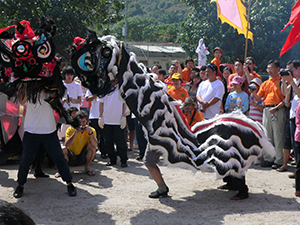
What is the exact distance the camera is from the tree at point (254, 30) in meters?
19.8

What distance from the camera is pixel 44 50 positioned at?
4.34 m

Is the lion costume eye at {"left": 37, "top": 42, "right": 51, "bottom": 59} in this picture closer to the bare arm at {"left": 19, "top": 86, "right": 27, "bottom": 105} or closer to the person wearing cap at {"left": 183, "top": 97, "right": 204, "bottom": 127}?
the bare arm at {"left": 19, "top": 86, "right": 27, "bottom": 105}

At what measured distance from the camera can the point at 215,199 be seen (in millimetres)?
4750

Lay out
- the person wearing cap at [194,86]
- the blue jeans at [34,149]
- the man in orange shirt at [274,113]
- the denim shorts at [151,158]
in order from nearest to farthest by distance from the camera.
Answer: the denim shorts at [151,158] → the blue jeans at [34,149] → the man in orange shirt at [274,113] → the person wearing cap at [194,86]

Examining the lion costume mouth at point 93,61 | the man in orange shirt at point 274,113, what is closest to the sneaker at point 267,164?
the man in orange shirt at point 274,113

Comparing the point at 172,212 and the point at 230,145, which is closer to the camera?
the point at 172,212

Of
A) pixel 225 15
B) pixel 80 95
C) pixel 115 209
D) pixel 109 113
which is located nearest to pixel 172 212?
pixel 115 209

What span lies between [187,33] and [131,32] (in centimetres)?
4105

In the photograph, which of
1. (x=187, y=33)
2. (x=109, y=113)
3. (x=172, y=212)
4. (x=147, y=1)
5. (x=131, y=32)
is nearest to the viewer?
(x=172, y=212)

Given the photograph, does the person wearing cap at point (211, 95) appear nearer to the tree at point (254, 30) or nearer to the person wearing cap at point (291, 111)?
the person wearing cap at point (291, 111)

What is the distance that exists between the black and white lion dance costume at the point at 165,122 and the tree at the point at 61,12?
1054 centimetres

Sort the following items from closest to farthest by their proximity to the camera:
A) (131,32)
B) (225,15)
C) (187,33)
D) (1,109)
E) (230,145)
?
1. (230,145)
2. (1,109)
3. (225,15)
4. (187,33)
5. (131,32)

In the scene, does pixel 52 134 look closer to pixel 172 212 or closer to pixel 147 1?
pixel 172 212

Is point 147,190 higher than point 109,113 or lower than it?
lower
